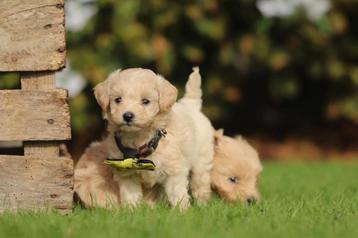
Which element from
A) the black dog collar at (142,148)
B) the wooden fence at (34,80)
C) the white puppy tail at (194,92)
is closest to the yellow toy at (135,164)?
the black dog collar at (142,148)

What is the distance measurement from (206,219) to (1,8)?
6.01 feet

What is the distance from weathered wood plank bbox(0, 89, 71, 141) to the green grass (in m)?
0.51

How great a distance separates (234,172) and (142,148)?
1.02 metres

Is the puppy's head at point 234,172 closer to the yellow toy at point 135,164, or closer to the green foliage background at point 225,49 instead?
the yellow toy at point 135,164

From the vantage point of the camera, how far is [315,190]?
622cm

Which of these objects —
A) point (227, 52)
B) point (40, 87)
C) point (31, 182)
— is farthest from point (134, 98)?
point (227, 52)

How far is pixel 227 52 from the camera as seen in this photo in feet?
32.4

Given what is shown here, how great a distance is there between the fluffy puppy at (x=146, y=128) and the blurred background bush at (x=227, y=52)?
13.6 ft

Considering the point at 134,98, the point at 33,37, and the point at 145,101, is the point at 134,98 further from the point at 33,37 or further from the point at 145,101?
the point at 33,37

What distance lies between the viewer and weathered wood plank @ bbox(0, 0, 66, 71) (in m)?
4.65

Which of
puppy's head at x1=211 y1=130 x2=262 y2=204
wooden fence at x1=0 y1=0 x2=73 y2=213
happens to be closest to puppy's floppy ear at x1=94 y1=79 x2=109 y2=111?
wooden fence at x1=0 y1=0 x2=73 y2=213

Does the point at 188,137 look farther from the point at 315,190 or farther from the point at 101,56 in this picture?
the point at 101,56

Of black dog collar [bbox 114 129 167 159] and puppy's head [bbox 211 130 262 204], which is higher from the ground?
black dog collar [bbox 114 129 167 159]

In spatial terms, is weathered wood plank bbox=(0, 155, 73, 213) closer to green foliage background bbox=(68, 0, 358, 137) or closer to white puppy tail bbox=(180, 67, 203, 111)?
white puppy tail bbox=(180, 67, 203, 111)
